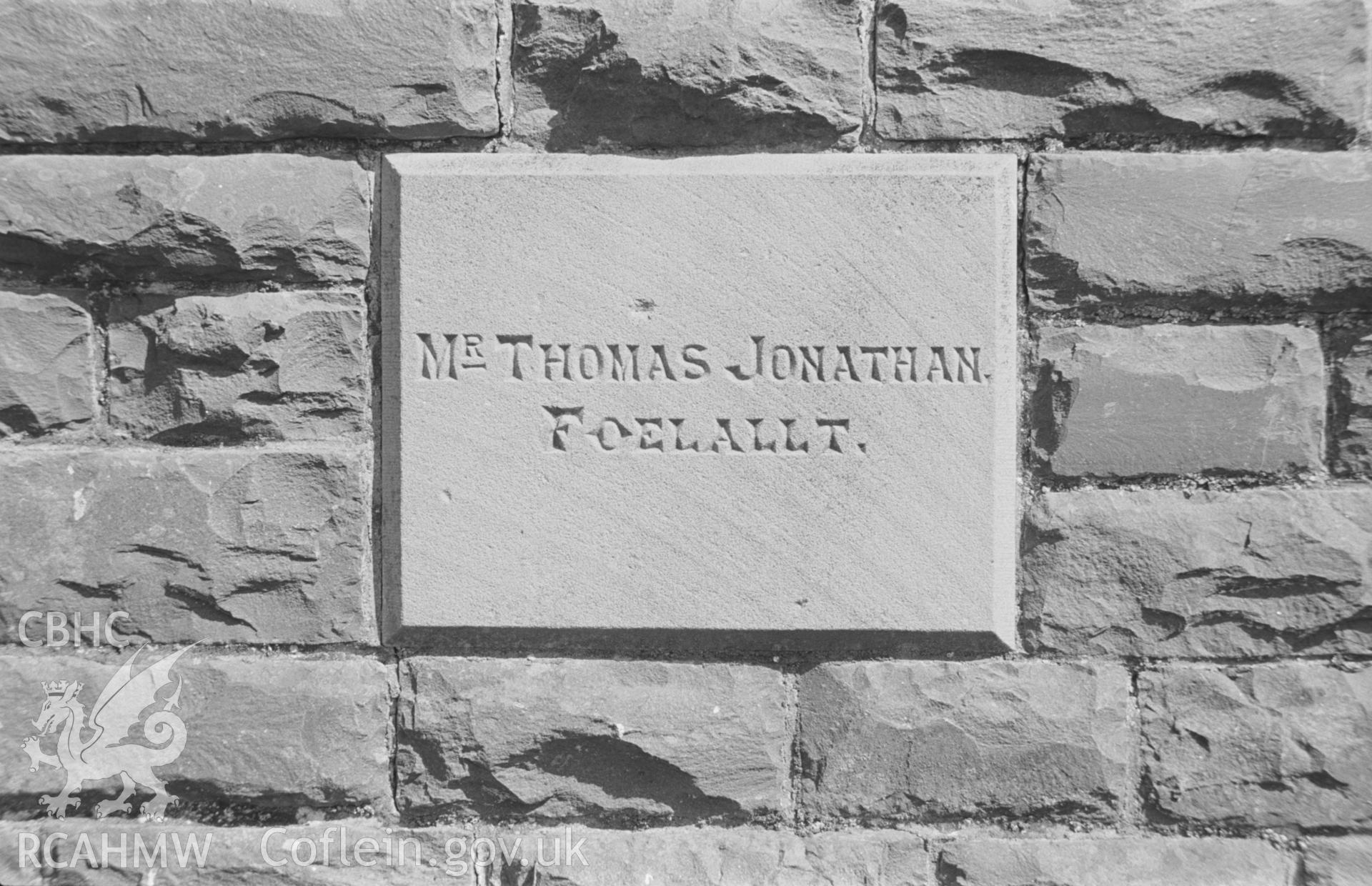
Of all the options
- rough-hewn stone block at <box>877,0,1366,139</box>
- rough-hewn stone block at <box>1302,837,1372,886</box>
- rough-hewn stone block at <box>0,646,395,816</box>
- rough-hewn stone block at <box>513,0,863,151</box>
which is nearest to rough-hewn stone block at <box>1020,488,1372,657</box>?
rough-hewn stone block at <box>1302,837,1372,886</box>

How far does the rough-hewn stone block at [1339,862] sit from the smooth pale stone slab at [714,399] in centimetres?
63

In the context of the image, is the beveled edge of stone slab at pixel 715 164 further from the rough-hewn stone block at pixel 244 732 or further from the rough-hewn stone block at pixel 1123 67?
the rough-hewn stone block at pixel 244 732

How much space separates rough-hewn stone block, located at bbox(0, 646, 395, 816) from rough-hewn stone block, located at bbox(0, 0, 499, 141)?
0.92 metres

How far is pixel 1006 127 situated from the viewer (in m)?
1.39

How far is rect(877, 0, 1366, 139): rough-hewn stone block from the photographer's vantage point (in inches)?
53.4

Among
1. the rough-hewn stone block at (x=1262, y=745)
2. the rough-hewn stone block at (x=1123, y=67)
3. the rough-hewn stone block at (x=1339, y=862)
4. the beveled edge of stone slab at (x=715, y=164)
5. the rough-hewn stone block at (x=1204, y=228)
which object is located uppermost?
the rough-hewn stone block at (x=1123, y=67)

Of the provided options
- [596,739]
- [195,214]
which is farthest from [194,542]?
[596,739]

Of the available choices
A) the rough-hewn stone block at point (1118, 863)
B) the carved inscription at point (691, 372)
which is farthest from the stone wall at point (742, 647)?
the carved inscription at point (691, 372)

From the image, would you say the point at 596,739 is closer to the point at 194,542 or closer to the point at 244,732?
the point at 244,732

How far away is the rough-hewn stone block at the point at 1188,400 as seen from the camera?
4.50ft

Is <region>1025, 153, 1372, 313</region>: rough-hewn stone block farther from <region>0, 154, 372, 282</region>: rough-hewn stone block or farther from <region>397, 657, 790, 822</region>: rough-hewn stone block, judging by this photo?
<region>0, 154, 372, 282</region>: rough-hewn stone block

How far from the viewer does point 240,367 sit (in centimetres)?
139

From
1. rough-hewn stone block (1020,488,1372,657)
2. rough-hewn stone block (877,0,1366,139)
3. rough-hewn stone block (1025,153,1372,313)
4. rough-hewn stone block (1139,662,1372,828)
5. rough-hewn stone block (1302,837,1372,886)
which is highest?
rough-hewn stone block (877,0,1366,139)

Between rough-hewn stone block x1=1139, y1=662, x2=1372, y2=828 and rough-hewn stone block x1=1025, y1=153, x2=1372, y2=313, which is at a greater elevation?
rough-hewn stone block x1=1025, y1=153, x2=1372, y2=313
